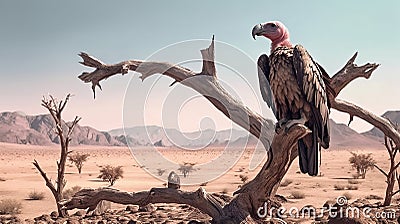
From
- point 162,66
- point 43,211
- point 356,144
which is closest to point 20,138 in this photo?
point 356,144

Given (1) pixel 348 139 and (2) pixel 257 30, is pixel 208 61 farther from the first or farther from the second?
(1) pixel 348 139

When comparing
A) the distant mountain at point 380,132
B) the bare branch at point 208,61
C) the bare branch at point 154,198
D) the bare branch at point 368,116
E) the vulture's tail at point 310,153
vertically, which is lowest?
the bare branch at point 154,198

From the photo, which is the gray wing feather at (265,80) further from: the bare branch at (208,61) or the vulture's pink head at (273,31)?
the bare branch at (208,61)

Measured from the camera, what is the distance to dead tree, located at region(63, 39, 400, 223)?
6582mm

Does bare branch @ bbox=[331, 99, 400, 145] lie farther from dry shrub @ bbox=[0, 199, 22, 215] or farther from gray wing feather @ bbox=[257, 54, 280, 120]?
dry shrub @ bbox=[0, 199, 22, 215]

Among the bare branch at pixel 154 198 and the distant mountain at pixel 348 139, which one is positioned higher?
the distant mountain at pixel 348 139

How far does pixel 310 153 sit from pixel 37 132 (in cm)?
12385

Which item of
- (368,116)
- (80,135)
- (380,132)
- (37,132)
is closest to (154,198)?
(368,116)

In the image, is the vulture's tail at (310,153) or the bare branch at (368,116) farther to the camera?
the bare branch at (368,116)

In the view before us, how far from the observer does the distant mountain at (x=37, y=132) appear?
109012 mm

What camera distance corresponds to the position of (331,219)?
709 centimetres

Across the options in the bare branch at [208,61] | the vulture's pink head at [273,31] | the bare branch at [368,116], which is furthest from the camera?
the bare branch at [368,116]

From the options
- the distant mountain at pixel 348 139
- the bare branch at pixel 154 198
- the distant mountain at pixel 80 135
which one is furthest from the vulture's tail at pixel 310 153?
the distant mountain at pixel 348 139

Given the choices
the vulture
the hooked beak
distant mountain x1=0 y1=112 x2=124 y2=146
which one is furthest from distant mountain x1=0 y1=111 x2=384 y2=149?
the hooked beak
